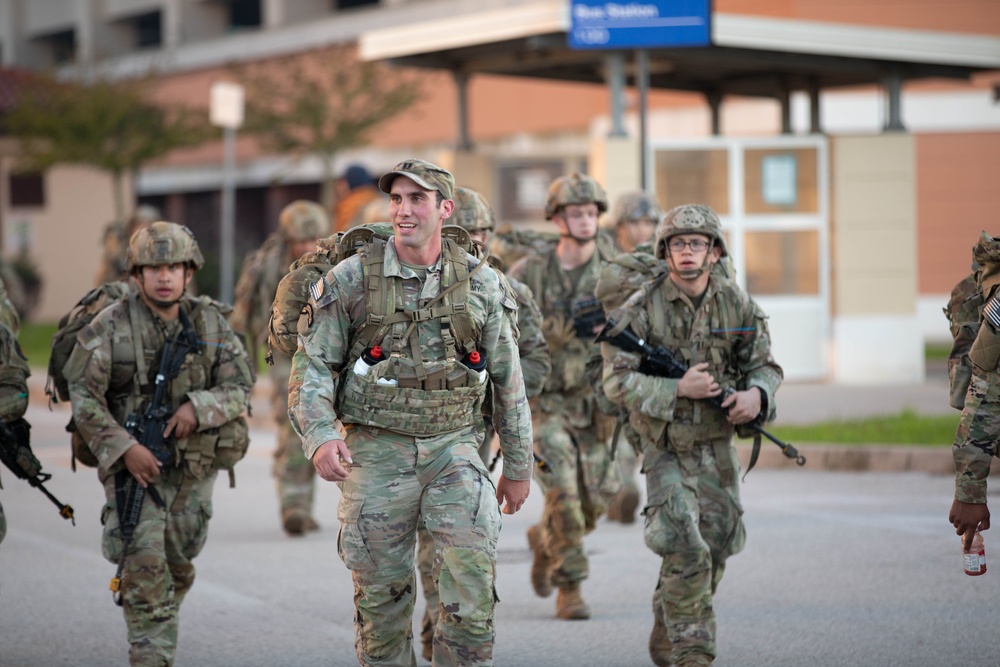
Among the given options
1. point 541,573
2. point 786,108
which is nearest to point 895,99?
point 786,108

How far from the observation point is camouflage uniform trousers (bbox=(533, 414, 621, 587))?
7582 millimetres

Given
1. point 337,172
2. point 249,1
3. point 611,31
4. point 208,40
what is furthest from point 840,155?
point 249,1

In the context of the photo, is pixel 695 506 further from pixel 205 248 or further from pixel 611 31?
pixel 205 248

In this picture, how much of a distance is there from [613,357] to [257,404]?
11.7 m

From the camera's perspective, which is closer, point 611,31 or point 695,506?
point 695,506

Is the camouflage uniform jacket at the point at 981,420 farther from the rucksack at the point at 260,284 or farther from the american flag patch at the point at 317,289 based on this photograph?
the rucksack at the point at 260,284

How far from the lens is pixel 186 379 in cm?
652

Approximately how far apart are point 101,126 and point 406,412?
93.1 ft

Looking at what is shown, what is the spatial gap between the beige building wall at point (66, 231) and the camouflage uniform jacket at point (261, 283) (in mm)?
30289

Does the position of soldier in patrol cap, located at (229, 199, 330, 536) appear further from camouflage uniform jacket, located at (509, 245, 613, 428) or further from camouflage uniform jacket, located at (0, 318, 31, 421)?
camouflage uniform jacket, located at (0, 318, 31, 421)

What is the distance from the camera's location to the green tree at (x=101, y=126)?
32125 millimetres

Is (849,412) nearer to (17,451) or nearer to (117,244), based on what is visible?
(117,244)

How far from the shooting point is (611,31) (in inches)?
535

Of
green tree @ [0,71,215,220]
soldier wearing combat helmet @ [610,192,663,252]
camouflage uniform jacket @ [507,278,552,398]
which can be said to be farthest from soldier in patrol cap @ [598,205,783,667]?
green tree @ [0,71,215,220]
